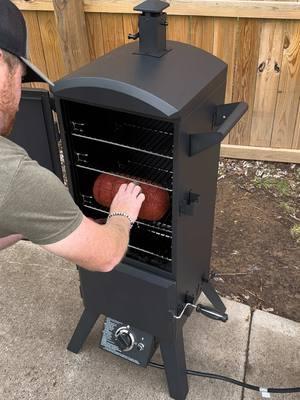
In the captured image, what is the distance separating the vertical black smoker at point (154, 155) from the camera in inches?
51.1

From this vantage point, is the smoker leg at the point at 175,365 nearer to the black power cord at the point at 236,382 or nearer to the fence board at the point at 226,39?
the black power cord at the point at 236,382

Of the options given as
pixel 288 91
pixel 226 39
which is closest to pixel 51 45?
pixel 226 39

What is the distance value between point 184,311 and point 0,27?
1.30 meters

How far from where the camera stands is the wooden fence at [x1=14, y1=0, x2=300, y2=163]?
304cm

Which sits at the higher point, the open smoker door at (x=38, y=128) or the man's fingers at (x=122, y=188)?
the open smoker door at (x=38, y=128)

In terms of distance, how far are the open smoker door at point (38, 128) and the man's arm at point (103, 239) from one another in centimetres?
37

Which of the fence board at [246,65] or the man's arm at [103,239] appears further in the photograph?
the fence board at [246,65]

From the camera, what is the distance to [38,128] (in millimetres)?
1583

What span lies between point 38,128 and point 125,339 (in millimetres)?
1033

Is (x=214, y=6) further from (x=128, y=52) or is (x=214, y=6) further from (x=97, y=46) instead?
(x=128, y=52)

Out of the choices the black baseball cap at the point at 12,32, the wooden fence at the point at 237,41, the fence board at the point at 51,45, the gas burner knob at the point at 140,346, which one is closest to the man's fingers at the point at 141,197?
the black baseball cap at the point at 12,32

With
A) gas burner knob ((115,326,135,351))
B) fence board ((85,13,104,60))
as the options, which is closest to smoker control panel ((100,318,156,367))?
gas burner knob ((115,326,135,351))

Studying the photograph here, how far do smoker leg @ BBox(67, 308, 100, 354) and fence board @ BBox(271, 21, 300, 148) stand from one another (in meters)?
2.33

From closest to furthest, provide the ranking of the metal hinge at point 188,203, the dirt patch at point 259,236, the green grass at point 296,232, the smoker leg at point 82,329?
the metal hinge at point 188,203
the smoker leg at point 82,329
the dirt patch at point 259,236
the green grass at point 296,232
